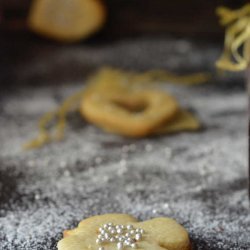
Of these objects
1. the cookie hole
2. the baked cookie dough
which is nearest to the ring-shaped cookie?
the cookie hole

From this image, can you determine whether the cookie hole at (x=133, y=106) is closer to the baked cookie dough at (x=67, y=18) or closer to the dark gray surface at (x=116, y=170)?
the dark gray surface at (x=116, y=170)

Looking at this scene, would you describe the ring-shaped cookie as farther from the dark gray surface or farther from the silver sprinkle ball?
the silver sprinkle ball

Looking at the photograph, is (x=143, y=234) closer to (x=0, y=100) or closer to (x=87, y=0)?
(x=0, y=100)

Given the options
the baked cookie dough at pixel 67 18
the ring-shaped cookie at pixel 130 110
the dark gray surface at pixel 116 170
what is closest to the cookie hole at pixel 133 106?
the ring-shaped cookie at pixel 130 110

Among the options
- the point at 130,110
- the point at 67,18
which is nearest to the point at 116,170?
the point at 130,110

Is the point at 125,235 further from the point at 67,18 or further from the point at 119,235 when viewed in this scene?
the point at 67,18

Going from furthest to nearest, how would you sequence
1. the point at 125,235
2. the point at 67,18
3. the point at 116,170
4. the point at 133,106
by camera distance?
1. the point at 67,18
2. the point at 133,106
3. the point at 116,170
4. the point at 125,235

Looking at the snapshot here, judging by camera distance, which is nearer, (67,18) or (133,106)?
(133,106)
